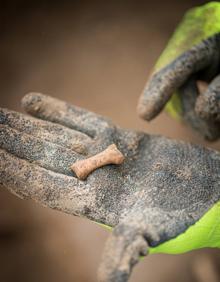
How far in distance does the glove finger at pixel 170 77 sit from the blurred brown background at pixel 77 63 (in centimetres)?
53

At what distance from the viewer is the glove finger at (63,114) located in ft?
3.16

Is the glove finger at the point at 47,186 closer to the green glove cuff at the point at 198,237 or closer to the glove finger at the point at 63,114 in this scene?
the green glove cuff at the point at 198,237

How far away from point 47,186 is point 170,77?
0.46 meters

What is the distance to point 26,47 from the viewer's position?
64.4 inches

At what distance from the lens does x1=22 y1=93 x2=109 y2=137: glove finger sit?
0.96m

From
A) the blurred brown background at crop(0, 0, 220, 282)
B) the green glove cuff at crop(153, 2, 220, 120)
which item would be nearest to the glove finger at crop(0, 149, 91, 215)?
the green glove cuff at crop(153, 2, 220, 120)

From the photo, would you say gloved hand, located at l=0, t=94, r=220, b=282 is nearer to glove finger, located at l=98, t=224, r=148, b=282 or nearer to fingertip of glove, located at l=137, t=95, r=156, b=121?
glove finger, located at l=98, t=224, r=148, b=282

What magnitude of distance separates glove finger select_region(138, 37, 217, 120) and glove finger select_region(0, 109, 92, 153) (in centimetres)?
22

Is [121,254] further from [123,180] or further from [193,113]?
[193,113]

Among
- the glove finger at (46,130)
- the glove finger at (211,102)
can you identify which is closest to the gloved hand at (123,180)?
the glove finger at (46,130)

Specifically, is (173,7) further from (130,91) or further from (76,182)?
(76,182)

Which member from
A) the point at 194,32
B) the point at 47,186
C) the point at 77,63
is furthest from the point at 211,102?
the point at 77,63

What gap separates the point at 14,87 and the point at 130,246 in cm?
111

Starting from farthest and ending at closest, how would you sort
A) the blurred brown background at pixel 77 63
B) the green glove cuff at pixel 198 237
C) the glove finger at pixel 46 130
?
the blurred brown background at pixel 77 63 < the glove finger at pixel 46 130 < the green glove cuff at pixel 198 237
